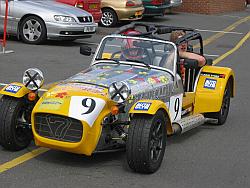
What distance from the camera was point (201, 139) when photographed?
8047mm

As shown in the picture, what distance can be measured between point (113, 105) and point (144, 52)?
1422 mm

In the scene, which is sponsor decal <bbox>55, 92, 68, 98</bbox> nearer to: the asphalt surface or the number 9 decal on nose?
the number 9 decal on nose

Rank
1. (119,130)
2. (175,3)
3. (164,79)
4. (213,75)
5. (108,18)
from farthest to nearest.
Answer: (175,3), (108,18), (213,75), (164,79), (119,130)

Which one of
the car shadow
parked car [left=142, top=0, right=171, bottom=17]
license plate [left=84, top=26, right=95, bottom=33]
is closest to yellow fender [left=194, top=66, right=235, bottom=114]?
the car shadow

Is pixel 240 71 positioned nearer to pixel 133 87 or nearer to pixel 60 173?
pixel 133 87

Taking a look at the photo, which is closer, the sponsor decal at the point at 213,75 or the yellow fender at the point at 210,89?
the yellow fender at the point at 210,89

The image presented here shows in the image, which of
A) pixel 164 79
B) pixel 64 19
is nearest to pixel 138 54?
pixel 164 79

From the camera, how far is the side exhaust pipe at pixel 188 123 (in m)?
7.32

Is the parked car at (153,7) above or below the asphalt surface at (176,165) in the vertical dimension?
above

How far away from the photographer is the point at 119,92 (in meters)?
6.45

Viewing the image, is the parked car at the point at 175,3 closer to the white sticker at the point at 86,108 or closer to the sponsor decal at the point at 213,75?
the sponsor decal at the point at 213,75

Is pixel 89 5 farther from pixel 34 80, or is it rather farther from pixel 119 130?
pixel 119 130

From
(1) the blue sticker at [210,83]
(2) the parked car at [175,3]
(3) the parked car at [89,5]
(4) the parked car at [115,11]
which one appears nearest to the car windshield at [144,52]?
(1) the blue sticker at [210,83]

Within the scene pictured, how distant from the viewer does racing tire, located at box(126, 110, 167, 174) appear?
20.4 ft
